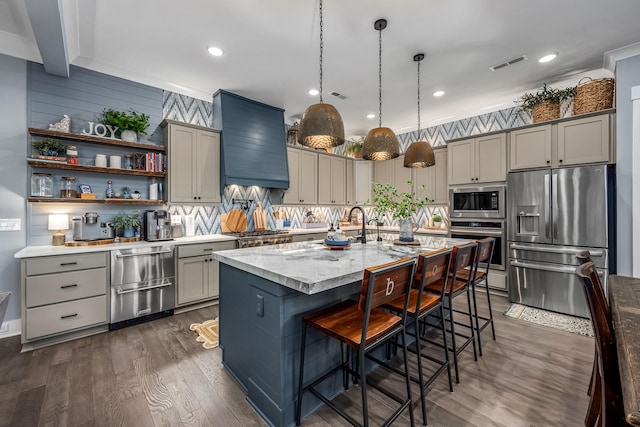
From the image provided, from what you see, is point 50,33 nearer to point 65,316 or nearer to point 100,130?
point 100,130

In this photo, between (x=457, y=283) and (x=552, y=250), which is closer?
(x=457, y=283)

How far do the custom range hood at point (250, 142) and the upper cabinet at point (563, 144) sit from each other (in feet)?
11.7

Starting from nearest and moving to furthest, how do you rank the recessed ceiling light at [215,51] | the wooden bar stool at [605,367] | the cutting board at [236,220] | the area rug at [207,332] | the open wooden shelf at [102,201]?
the wooden bar stool at [605,367], the area rug at [207,332], the open wooden shelf at [102,201], the recessed ceiling light at [215,51], the cutting board at [236,220]

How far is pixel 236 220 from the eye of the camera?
4.44m

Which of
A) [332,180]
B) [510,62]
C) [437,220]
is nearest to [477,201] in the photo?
[437,220]

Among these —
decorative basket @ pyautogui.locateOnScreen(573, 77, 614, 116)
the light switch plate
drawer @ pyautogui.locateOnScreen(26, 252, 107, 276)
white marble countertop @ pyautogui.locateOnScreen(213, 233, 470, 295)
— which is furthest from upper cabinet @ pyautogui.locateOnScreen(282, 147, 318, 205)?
decorative basket @ pyautogui.locateOnScreen(573, 77, 614, 116)

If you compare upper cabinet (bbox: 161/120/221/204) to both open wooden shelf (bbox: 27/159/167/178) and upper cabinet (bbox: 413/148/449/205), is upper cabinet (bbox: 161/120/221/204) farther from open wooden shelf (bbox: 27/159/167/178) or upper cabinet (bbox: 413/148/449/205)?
upper cabinet (bbox: 413/148/449/205)

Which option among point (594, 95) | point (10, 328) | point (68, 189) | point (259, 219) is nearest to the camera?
point (10, 328)

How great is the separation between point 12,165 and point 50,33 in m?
1.48

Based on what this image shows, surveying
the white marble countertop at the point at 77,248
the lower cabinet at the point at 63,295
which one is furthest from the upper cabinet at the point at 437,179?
the lower cabinet at the point at 63,295

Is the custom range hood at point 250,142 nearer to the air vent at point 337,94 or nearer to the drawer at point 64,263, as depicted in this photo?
the air vent at point 337,94

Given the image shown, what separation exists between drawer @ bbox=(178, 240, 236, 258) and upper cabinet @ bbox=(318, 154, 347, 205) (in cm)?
221

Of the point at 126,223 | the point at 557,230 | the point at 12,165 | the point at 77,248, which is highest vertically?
the point at 12,165

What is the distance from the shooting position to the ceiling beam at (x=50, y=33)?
6.91 feet
